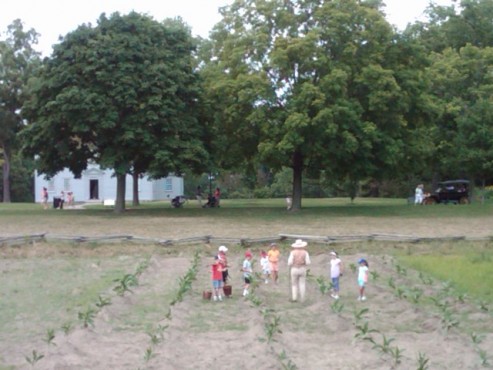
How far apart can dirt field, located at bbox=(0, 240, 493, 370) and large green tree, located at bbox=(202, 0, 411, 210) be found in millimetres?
20980

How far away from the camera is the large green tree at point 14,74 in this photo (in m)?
61.2

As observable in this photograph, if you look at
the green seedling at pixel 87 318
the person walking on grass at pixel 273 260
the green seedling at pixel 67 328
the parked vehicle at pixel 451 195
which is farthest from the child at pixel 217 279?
the parked vehicle at pixel 451 195

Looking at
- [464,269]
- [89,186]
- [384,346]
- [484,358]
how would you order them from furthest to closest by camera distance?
1. [89,186]
2. [464,269]
3. [384,346]
4. [484,358]

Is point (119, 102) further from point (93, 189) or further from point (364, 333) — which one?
point (93, 189)

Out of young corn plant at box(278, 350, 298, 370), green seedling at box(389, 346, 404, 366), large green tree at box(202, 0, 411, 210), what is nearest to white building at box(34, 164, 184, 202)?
large green tree at box(202, 0, 411, 210)

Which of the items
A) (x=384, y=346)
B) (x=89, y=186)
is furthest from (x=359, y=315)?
(x=89, y=186)

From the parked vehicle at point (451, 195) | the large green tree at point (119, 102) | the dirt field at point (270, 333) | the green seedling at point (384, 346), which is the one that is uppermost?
the large green tree at point (119, 102)

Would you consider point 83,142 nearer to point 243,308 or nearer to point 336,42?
point 336,42

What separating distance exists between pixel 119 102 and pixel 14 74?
870 inches

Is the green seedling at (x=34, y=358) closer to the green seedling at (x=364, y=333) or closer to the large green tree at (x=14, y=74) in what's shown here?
the green seedling at (x=364, y=333)

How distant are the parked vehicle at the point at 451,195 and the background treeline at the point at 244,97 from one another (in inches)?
389

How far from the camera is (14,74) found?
61.2 m

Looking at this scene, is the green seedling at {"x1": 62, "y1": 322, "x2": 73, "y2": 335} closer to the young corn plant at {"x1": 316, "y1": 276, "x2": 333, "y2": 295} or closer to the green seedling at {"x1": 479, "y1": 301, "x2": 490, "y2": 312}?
the young corn plant at {"x1": 316, "y1": 276, "x2": 333, "y2": 295}

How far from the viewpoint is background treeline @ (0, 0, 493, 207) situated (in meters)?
42.3
